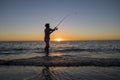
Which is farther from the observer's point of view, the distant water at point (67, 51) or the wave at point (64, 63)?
the distant water at point (67, 51)

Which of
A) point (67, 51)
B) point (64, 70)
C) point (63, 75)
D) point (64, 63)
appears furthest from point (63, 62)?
point (67, 51)

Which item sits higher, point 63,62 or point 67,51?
point 63,62

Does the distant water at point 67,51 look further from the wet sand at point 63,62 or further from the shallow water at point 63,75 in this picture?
the shallow water at point 63,75

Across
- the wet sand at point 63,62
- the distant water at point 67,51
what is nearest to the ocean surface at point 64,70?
the distant water at point 67,51

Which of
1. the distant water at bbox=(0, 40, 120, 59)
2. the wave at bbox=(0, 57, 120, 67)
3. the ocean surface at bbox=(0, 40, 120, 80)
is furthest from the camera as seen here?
the distant water at bbox=(0, 40, 120, 59)

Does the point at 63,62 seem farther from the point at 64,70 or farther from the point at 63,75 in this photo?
the point at 63,75

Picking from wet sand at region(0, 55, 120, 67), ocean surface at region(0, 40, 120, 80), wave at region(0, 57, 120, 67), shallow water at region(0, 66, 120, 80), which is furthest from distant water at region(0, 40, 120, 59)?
shallow water at region(0, 66, 120, 80)

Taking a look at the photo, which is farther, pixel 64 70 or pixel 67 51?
pixel 67 51

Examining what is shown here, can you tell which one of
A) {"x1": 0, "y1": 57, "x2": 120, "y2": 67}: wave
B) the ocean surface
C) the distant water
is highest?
{"x1": 0, "y1": 57, "x2": 120, "y2": 67}: wave

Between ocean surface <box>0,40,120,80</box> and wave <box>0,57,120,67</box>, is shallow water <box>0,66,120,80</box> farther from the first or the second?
wave <box>0,57,120,67</box>

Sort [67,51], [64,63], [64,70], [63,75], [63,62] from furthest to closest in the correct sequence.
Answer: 1. [67,51]
2. [63,62]
3. [64,63]
4. [64,70]
5. [63,75]

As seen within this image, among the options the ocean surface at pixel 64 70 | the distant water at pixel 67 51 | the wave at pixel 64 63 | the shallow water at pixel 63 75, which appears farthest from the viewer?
the distant water at pixel 67 51

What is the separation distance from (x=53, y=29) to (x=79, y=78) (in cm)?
572

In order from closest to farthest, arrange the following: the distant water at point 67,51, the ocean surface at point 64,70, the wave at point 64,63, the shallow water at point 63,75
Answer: the shallow water at point 63,75
the ocean surface at point 64,70
the wave at point 64,63
the distant water at point 67,51
